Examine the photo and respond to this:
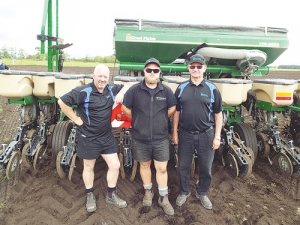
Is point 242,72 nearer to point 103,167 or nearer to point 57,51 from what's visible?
point 103,167

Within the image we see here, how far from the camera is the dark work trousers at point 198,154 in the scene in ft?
10.2

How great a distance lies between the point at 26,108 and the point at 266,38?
4.17 m

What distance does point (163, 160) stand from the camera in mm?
3094

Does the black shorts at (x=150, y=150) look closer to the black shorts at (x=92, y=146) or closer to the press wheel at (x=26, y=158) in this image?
the black shorts at (x=92, y=146)

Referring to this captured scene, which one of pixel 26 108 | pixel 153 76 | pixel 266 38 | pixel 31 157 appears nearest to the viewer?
pixel 153 76

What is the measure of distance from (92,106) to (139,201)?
1.38 m

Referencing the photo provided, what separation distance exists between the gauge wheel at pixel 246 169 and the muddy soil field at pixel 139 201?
22 cm

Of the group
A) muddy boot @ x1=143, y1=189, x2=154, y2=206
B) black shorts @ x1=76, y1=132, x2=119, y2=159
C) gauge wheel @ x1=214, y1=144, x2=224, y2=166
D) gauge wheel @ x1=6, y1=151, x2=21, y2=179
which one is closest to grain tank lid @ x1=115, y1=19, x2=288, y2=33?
gauge wheel @ x1=214, y1=144, x2=224, y2=166

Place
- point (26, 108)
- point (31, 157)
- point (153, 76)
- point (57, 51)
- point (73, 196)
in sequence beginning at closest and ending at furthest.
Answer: point (153, 76) → point (73, 196) → point (31, 157) → point (26, 108) → point (57, 51)

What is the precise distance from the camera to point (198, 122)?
3014mm

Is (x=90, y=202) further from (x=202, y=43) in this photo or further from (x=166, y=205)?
(x=202, y=43)

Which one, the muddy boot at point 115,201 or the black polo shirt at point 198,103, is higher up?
the black polo shirt at point 198,103

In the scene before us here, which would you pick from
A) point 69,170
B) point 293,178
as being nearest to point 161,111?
point 69,170

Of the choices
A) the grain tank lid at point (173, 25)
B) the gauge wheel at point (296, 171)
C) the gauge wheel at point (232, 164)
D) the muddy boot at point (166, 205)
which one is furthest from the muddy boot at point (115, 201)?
the grain tank lid at point (173, 25)
